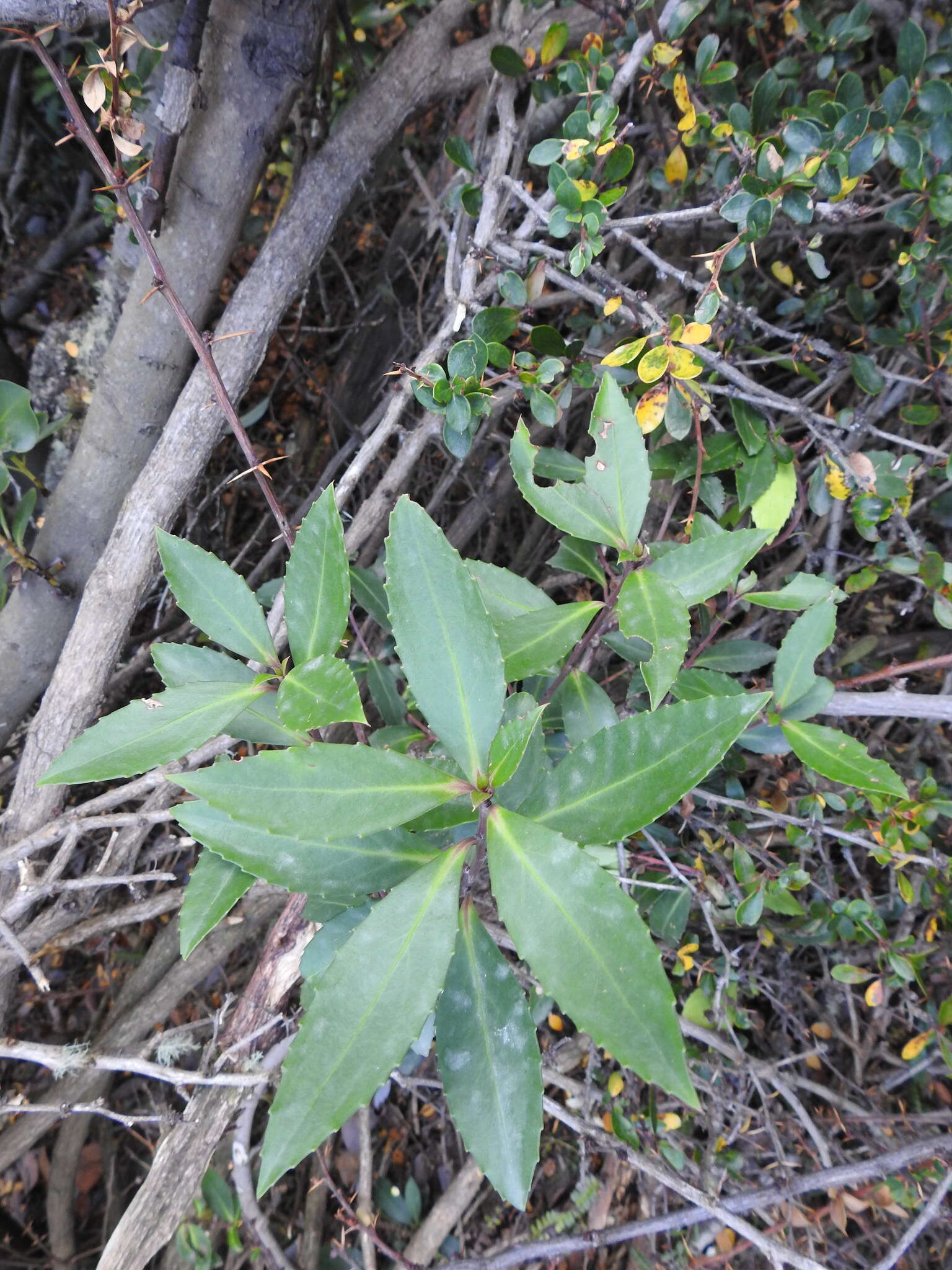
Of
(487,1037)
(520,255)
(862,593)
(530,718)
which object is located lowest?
(862,593)

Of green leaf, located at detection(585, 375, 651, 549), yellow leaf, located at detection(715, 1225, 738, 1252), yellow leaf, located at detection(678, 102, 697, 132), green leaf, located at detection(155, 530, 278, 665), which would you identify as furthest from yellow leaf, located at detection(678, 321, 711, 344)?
yellow leaf, located at detection(715, 1225, 738, 1252)

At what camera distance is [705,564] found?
3.08 ft

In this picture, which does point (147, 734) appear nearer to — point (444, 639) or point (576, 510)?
point (444, 639)

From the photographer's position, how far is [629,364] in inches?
51.6

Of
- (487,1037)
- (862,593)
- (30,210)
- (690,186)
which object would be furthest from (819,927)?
(30,210)

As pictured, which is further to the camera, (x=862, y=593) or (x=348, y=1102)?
(x=862, y=593)

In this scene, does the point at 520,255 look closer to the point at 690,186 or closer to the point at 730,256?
the point at 730,256

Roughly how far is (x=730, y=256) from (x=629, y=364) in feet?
0.80

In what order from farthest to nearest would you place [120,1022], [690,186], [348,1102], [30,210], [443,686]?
[30,210] → [120,1022] → [690,186] → [443,686] → [348,1102]

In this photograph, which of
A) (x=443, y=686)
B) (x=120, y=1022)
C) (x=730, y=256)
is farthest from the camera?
(x=120, y=1022)

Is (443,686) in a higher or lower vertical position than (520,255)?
lower

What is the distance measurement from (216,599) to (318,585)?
16 cm

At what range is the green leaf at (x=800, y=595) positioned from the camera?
3.63ft

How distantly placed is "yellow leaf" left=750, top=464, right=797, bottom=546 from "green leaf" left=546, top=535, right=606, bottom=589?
1.00 feet
